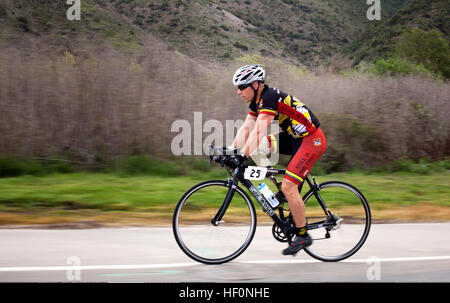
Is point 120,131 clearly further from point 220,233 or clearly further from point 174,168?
point 220,233

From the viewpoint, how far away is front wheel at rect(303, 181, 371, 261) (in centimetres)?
526

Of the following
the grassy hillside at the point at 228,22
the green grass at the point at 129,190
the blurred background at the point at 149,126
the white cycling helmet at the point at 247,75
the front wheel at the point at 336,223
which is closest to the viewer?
the white cycling helmet at the point at 247,75

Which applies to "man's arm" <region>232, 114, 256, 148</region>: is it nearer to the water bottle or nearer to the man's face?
the man's face

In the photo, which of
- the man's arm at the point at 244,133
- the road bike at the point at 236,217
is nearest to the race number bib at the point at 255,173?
the road bike at the point at 236,217

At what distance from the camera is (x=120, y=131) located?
11773 millimetres

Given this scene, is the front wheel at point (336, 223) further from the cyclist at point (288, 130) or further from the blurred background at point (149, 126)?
the blurred background at point (149, 126)

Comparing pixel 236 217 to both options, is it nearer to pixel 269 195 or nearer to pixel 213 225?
pixel 213 225

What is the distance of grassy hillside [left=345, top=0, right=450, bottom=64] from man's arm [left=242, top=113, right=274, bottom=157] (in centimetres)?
4293

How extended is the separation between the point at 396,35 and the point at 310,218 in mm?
48084

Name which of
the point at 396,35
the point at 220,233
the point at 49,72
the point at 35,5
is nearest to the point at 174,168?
the point at 49,72

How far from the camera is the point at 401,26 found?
49.8m

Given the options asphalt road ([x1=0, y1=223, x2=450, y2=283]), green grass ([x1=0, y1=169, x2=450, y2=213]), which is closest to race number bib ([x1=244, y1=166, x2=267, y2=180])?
asphalt road ([x1=0, y1=223, x2=450, y2=283])

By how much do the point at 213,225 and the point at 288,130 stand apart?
51.5 inches

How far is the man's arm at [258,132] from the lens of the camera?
4.69m
